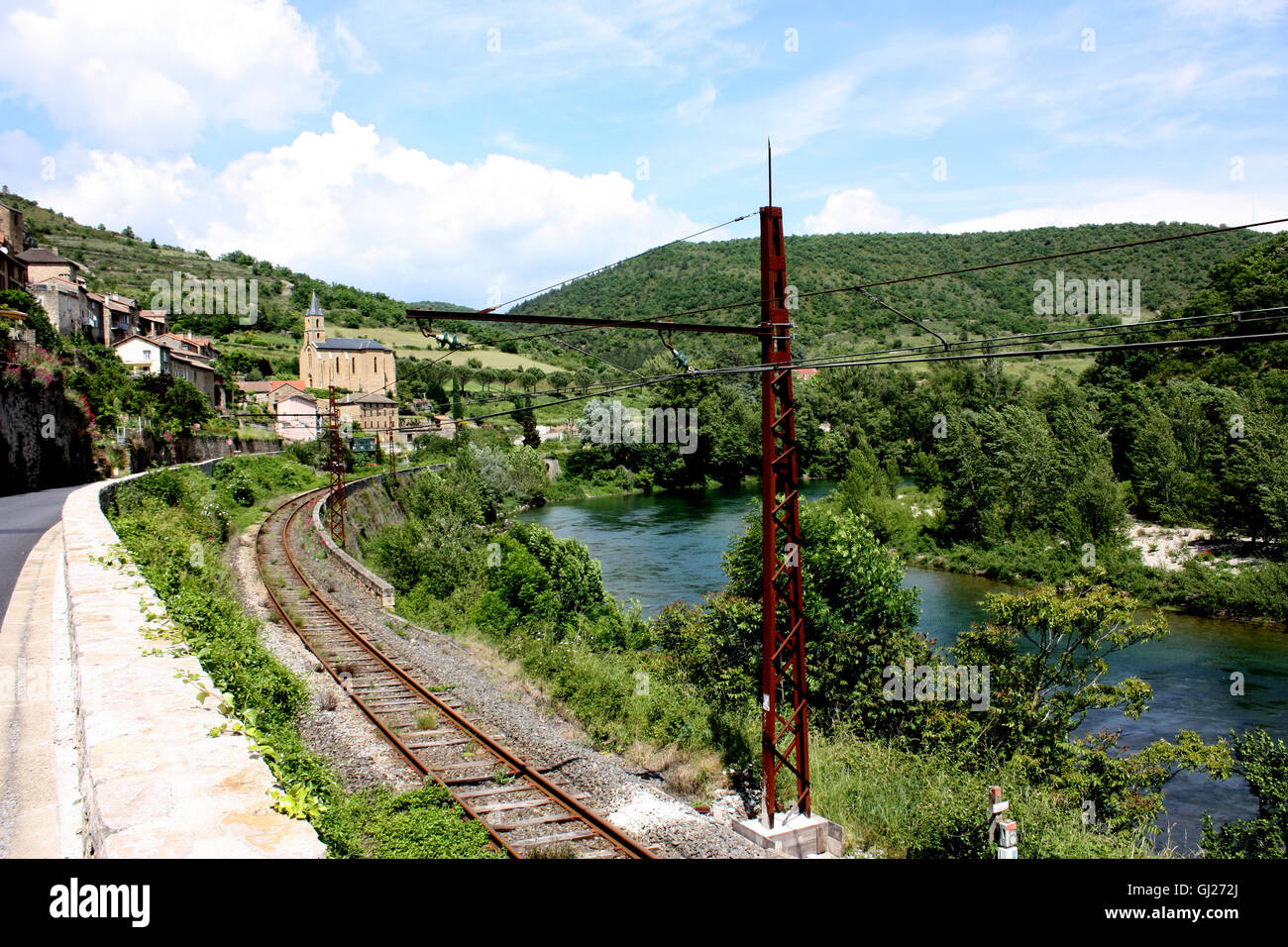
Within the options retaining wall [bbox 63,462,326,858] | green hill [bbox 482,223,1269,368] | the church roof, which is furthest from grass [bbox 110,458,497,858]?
green hill [bbox 482,223,1269,368]

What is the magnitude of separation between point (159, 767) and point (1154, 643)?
32293 millimetres

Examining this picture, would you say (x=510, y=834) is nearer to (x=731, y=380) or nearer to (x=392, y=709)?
(x=392, y=709)

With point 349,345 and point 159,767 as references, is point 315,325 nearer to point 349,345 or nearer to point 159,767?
point 349,345

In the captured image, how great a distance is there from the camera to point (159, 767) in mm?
5332

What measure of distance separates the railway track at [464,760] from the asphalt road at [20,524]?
213 inches

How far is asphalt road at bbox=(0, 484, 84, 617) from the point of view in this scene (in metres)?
13.9

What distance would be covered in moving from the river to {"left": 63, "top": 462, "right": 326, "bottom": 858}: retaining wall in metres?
16.0

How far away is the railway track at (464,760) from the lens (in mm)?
9695

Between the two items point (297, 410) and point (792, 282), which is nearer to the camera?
point (297, 410)

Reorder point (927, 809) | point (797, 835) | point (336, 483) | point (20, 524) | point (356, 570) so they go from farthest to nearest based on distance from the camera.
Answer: point (336, 483)
point (356, 570)
point (20, 524)
point (927, 809)
point (797, 835)

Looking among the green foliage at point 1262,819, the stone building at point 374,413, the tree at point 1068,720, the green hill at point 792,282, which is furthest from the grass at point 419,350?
the green foliage at point 1262,819

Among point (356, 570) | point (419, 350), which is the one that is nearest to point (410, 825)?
point (356, 570)

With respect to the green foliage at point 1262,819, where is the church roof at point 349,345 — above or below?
above

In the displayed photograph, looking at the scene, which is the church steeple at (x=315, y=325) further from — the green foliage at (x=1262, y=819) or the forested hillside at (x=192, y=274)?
the green foliage at (x=1262, y=819)
